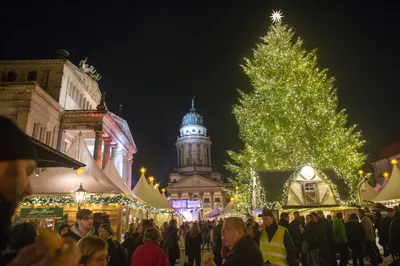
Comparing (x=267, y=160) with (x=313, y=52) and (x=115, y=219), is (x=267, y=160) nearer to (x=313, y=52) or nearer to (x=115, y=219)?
(x=313, y=52)

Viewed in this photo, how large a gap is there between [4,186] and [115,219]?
16.3m

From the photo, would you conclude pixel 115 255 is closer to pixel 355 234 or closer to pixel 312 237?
pixel 312 237

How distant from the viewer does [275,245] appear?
602cm

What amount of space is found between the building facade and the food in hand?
28.2 metres

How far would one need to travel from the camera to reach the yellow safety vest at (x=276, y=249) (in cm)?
595

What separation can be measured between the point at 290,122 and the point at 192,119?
84164 mm

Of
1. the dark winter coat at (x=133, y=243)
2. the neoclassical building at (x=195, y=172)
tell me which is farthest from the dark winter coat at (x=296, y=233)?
the neoclassical building at (x=195, y=172)

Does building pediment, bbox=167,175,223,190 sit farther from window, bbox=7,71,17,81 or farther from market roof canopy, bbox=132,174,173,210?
market roof canopy, bbox=132,174,173,210

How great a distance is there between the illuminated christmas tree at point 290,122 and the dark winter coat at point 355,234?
39.7ft

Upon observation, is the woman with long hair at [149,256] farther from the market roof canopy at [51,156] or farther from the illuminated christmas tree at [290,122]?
the illuminated christmas tree at [290,122]

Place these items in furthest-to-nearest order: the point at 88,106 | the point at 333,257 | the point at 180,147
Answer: the point at 180,147
the point at 88,106
the point at 333,257

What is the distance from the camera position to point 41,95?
95.3 ft

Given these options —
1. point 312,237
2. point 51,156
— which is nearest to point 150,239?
point 51,156

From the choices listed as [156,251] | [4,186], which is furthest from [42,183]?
[4,186]
